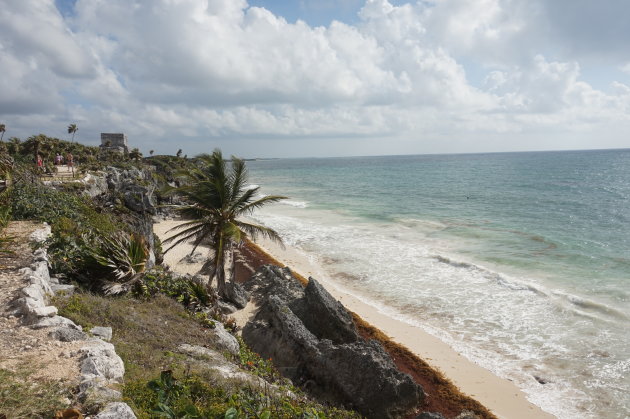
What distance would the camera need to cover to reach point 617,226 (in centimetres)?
3184

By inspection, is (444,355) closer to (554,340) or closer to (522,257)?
(554,340)

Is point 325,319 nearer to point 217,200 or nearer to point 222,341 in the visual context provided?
point 222,341

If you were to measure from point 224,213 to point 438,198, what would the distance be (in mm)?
44799

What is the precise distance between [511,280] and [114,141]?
77.9 m

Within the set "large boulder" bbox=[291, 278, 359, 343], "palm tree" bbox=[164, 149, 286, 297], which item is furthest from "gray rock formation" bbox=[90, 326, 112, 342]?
"large boulder" bbox=[291, 278, 359, 343]

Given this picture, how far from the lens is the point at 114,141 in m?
76.6

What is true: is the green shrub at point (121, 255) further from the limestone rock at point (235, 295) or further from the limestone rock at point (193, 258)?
the limestone rock at point (193, 258)

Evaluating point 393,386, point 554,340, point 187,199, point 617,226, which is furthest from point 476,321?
point 617,226

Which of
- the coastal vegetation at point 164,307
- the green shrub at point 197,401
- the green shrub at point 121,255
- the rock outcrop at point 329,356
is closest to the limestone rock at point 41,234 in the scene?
the coastal vegetation at point 164,307

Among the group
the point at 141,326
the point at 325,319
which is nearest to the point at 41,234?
the point at 141,326

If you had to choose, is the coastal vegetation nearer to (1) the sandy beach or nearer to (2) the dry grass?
(2) the dry grass

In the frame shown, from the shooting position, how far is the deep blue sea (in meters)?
12.2

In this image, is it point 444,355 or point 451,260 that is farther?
point 451,260

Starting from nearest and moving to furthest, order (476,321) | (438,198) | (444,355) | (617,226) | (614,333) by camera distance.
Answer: (444,355), (614,333), (476,321), (617,226), (438,198)
